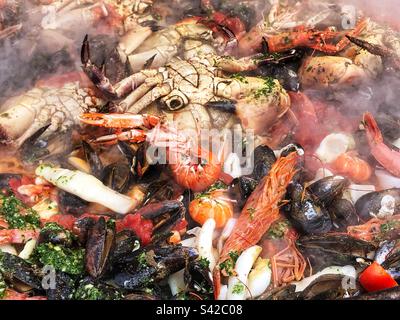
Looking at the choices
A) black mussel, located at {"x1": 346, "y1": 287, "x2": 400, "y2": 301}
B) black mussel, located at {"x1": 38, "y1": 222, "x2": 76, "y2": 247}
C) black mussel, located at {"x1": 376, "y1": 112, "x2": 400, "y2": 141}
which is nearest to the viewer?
black mussel, located at {"x1": 346, "y1": 287, "x2": 400, "y2": 301}

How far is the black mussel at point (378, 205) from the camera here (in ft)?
15.5

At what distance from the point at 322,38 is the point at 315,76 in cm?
60

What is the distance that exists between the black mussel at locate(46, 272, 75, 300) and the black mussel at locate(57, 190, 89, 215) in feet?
2.62

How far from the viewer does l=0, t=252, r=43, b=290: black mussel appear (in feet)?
12.9

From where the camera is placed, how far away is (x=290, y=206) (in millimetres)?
4613

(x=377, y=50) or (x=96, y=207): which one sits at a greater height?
(x=377, y=50)

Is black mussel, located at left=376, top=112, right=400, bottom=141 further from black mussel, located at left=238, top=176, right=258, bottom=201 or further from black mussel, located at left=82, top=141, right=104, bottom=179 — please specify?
black mussel, located at left=82, top=141, right=104, bottom=179

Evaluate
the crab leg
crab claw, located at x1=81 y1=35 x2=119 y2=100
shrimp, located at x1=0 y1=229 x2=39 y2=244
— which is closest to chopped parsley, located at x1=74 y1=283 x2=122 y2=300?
shrimp, located at x1=0 y1=229 x2=39 y2=244

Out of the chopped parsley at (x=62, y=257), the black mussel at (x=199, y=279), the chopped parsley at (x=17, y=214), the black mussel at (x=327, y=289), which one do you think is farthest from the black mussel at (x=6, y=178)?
the black mussel at (x=327, y=289)

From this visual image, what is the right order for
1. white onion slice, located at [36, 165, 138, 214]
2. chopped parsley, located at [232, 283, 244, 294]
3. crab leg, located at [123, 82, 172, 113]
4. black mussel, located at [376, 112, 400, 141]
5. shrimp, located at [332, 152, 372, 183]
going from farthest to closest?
crab leg, located at [123, 82, 172, 113] < black mussel, located at [376, 112, 400, 141] < shrimp, located at [332, 152, 372, 183] < white onion slice, located at [36, 165, 138, 214] < chopped parsley, located at [232, 283, 244, 294]

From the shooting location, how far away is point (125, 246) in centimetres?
414

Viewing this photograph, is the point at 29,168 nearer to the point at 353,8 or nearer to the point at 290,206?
the point at 290,206

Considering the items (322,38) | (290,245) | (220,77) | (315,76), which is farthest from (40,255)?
(322,38)

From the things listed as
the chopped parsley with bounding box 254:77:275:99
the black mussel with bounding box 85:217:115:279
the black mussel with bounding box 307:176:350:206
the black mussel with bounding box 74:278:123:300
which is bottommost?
the black mussel with bounding box 307:176:350:206
